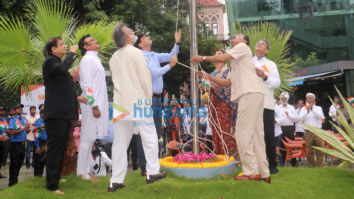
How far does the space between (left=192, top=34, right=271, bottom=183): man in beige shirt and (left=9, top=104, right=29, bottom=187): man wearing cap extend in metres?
4.30

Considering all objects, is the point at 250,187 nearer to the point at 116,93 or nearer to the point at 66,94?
the point at 116,93

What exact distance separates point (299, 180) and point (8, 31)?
440cm

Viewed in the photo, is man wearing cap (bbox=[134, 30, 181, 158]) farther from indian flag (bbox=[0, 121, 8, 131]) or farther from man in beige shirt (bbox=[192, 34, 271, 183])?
indian flag (bbox=[0, 121, 8, 131])

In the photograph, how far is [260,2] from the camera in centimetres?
1953

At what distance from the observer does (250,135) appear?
4.22 m

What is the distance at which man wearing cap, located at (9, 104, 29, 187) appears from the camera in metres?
6.41

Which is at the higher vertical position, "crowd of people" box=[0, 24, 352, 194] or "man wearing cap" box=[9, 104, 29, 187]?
"crowd of people" box=[0, 24, 352, 194]

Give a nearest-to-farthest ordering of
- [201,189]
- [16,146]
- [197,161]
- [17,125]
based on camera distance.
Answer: [201,189], [197,161], [16,146], [17,125]

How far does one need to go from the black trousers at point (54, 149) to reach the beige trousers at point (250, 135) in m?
2.10

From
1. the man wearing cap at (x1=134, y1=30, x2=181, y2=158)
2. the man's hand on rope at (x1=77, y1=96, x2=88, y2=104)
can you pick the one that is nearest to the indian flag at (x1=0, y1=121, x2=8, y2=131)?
the man's hand on rope at (x1=77, y1=96, x2=88, y2=104)

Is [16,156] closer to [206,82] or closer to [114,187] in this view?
[114,187]

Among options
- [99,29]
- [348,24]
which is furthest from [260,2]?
[99,29]

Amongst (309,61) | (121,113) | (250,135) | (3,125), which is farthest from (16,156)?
(309,61)

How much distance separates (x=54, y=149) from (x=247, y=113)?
2329 mm
